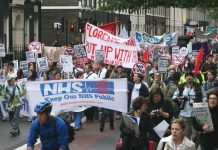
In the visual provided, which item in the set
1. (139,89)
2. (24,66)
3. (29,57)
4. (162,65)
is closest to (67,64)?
(24,66)

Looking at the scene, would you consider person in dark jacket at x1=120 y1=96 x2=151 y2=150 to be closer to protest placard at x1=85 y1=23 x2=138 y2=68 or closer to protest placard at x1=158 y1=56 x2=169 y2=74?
protest placard at x1=158 y1=56 x2=169 y2=74

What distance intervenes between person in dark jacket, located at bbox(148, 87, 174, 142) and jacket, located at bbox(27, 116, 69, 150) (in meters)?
1.94

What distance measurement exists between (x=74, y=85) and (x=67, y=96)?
256mm

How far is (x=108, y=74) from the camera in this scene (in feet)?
56.8

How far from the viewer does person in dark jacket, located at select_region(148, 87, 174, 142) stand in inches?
374

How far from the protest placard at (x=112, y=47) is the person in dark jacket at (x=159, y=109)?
392 inches

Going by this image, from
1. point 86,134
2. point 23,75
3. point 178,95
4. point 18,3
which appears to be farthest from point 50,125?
point 18,3

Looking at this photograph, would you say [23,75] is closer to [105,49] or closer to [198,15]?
[105,49]

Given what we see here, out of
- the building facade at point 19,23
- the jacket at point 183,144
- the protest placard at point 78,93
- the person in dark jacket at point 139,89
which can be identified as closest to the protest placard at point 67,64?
the person in dark jacket at point 139,89

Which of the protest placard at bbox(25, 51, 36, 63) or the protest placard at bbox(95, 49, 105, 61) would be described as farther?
the protest placard at bbox(25, 51, 36, 63)

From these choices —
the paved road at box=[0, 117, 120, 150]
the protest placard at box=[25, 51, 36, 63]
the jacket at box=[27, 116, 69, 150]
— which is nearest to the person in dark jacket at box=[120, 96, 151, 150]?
the jacket at box=[27, 116, 69, 150]

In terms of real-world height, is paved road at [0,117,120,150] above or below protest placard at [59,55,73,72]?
below

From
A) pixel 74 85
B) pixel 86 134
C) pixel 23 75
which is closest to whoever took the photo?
pixel 74 85

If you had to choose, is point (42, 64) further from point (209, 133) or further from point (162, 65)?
point (209, 133)
